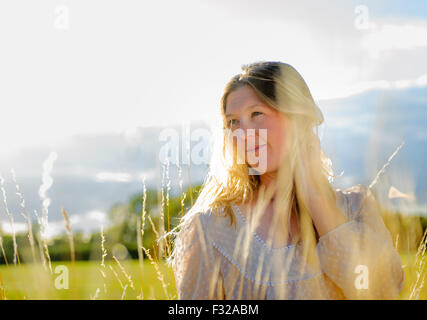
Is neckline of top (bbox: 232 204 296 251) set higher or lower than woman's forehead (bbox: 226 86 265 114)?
lower

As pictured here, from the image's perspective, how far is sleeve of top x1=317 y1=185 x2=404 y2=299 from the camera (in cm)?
199

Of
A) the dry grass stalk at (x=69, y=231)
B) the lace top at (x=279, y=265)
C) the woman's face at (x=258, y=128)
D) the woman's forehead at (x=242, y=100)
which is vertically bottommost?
the lace top at (x=279, y=265)

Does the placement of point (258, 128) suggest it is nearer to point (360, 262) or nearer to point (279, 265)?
point (279, 265)

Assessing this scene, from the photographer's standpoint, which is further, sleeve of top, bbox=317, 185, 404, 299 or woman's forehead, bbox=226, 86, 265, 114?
woman's forehead, bbox=226, 86, 265, 114

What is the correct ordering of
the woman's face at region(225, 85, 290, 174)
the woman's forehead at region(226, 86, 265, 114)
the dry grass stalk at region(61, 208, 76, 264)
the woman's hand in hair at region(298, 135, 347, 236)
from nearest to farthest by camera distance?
1. the dry grass stalk at region(61, 208, 76, 264)
2. the woman's hand in hair at region(298, 135, 347, 236)
3. the woman's face at region(225, 85, 290, 174)
4. the woman's forehead at region(226, 86, 265, 114)

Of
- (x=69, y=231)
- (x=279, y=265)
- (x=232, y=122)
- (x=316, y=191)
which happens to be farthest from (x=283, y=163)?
(x=69, y=231)

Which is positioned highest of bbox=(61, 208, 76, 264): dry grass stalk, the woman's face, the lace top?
the woman's face

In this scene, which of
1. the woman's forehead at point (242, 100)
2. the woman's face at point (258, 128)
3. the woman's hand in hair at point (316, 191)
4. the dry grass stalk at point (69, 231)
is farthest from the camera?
the woman's forehead at point (242, 100)

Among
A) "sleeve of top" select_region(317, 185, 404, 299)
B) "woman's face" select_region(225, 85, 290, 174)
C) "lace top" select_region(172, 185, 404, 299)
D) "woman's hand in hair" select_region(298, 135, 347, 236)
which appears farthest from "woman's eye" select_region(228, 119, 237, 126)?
"sleeve of top" select_region(317, 185, 404, 299)

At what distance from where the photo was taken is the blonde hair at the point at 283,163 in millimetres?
2275

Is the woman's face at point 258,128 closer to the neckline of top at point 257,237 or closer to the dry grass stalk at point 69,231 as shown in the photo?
the neckline of top at point 257,237

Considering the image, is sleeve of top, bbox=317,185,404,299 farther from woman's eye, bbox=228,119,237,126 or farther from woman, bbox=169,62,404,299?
woman's eye, bbox=228,119,237,126

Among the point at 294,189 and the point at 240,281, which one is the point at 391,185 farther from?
the point at 240,281

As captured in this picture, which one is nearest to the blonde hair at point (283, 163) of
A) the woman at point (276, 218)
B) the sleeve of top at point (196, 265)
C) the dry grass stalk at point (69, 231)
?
the woman at point (276, 218)
